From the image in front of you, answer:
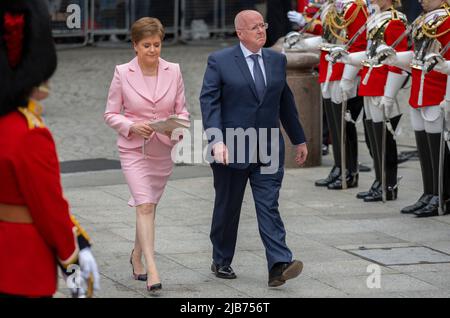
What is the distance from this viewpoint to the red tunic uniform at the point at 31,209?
4.55 metres

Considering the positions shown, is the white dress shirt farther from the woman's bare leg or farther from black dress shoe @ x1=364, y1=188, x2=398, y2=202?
black dress shoe @ x1=364, y1=188, x2=398, y2=202

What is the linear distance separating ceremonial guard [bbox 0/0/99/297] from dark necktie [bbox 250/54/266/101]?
9.99 ft

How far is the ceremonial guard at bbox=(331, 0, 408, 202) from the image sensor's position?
34.1 ft

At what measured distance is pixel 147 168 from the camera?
7543 mm

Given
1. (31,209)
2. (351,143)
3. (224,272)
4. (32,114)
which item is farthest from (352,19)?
(31,209)

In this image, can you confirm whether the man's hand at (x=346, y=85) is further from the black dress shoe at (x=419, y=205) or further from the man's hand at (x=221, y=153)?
the man's hand at (x=221, y=153)

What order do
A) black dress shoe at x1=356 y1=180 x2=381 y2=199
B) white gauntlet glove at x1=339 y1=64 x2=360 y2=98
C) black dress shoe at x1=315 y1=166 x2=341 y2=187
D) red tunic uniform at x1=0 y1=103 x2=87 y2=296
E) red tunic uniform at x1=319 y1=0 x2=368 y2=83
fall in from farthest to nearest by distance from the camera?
black dress shoe at x1=315 y1=166 x2=341 y2=187 < white gauntlet glove at x1=339 y1=64 x2=360 y2=98 < red tunic uniform at x1=319 y1=0 x2=368 y2=83 < black dress shoe at x1=356 y1=180 x2=381 y2=199 < red tunic uniform at x1=0 y1=103 x2=87 y2=296

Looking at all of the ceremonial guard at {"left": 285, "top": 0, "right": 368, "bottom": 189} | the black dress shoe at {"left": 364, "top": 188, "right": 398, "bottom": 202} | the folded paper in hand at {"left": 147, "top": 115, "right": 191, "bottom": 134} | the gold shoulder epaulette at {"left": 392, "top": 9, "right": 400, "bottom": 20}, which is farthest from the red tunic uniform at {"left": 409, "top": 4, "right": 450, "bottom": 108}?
the folded paper in hand at {"left": 147, "top": 115, "right": 191, "bottom": 134}

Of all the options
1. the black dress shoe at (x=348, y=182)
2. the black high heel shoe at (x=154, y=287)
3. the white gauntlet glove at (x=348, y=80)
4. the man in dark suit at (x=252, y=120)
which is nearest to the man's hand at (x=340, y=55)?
the white gauntlet glove at (x=348, y=80)

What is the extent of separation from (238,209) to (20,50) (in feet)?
11.3

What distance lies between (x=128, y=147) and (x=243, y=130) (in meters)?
0.74

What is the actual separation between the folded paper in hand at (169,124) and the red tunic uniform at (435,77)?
3155 millimetres

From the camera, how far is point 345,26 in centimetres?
1119

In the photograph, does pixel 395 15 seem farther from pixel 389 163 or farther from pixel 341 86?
pixel 389 163
